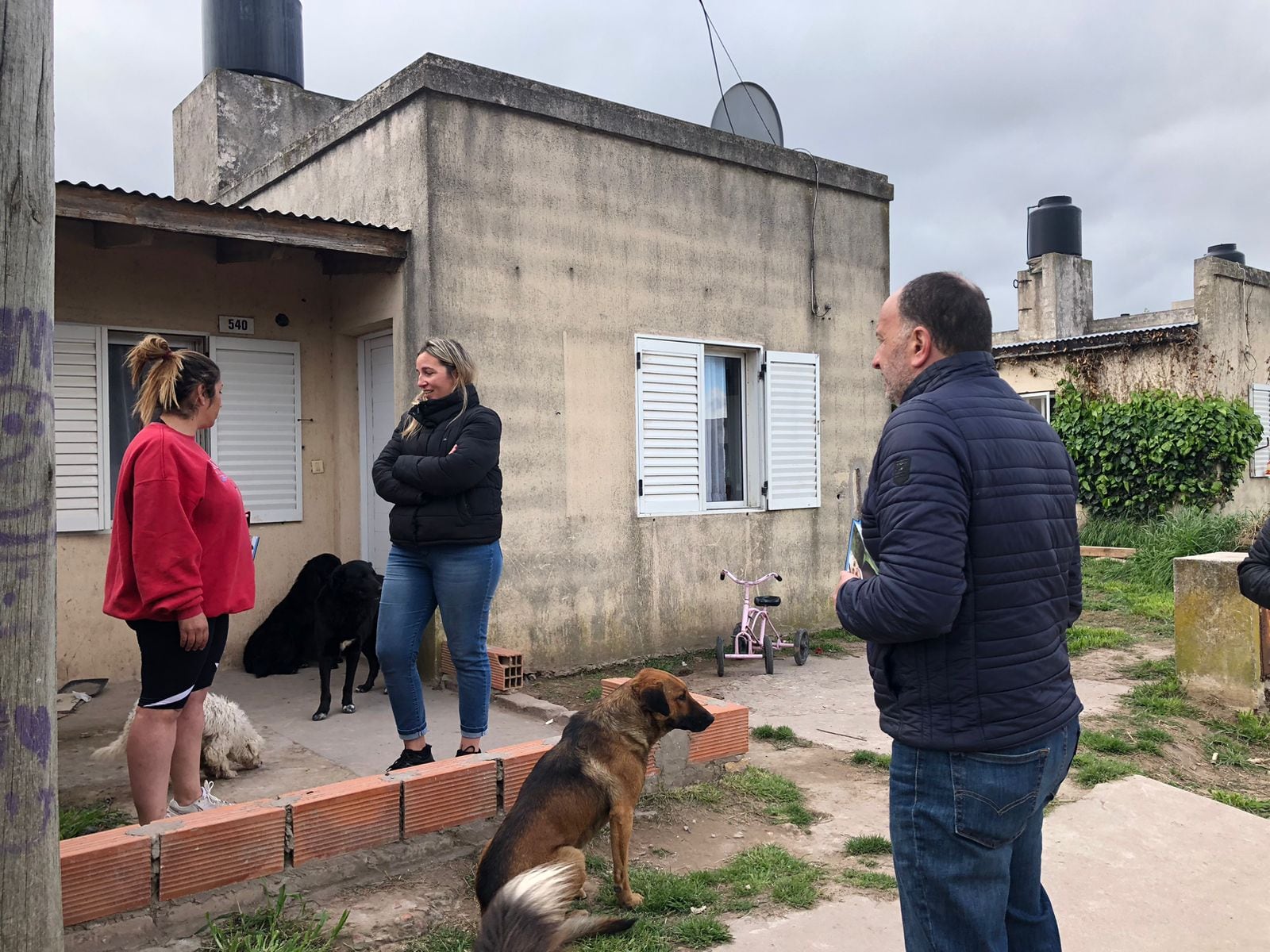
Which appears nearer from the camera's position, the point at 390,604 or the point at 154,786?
the point at 154,786

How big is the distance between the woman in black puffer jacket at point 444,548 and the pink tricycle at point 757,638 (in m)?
3.65

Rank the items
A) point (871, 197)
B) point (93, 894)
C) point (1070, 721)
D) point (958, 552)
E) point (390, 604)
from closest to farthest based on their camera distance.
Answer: point (958, 552)
point (1070, 721)
point (93, 894)
point (390, 604)
point (871, 197)

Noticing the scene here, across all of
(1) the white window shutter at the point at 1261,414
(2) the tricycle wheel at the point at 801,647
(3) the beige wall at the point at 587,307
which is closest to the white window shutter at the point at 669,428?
(3) the beige wall at the point at 587,307

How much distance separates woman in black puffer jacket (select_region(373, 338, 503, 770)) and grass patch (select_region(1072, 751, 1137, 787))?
3068 mm

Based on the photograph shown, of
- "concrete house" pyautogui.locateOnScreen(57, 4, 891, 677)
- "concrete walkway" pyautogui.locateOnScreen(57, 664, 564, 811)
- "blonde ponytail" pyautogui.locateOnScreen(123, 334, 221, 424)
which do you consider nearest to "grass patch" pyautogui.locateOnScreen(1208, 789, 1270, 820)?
"concrete walkway" pyautogui.locateOnScreen(57, 664, 564, 811)

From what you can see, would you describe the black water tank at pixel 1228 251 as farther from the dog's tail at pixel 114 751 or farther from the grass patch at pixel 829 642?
the dog's tail at pixel 114 751

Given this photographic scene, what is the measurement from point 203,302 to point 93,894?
16.7ft

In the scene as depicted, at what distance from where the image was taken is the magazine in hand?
7.67ft

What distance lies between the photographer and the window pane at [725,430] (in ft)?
29.2

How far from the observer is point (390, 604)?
4.39m

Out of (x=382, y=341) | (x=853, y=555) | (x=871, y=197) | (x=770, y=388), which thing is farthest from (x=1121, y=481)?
(x=853, y=555)

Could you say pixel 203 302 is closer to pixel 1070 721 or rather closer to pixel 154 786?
pixel 154 786

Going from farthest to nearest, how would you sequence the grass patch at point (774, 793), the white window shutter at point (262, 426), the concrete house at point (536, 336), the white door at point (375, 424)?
the white door at point (375, 424)
the white window shutter at point (262, 426)
the concrete house at point (536, 336)
the grass patch at point (774, 793)

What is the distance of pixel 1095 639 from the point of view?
360 inches
